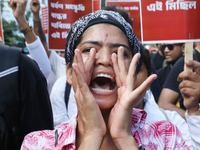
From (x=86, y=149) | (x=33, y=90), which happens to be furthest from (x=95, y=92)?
(x=33, y=90)

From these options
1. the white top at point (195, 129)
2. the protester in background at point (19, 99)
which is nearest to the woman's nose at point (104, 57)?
the protester in background at point (19, 99)

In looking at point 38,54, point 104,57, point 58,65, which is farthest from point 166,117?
point 58,65

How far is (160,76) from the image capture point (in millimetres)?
4625

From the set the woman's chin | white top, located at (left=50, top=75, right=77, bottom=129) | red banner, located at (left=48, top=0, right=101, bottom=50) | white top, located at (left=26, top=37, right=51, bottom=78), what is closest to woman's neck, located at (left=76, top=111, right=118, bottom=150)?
the woman's chin

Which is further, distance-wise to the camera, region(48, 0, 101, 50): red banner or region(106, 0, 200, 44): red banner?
region(48, 0, 101, 50): red banner

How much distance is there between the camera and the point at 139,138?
1483 millimetres

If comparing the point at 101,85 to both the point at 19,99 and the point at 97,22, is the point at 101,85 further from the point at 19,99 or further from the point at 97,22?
the point at 19,99

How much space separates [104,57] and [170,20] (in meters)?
1.87

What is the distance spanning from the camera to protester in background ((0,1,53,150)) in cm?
172

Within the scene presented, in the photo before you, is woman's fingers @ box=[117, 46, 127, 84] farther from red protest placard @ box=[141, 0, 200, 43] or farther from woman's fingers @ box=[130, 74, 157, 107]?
red protest placard @ box=[141, 0, 200, 43]

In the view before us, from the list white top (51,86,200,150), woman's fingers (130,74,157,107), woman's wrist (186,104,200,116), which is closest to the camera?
woman's fingers (130,74,157,107)

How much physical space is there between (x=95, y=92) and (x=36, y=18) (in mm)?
2969

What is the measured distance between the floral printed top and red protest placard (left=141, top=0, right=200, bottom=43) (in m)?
Result: 1.53

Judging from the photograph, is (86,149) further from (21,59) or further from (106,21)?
(21,59)
